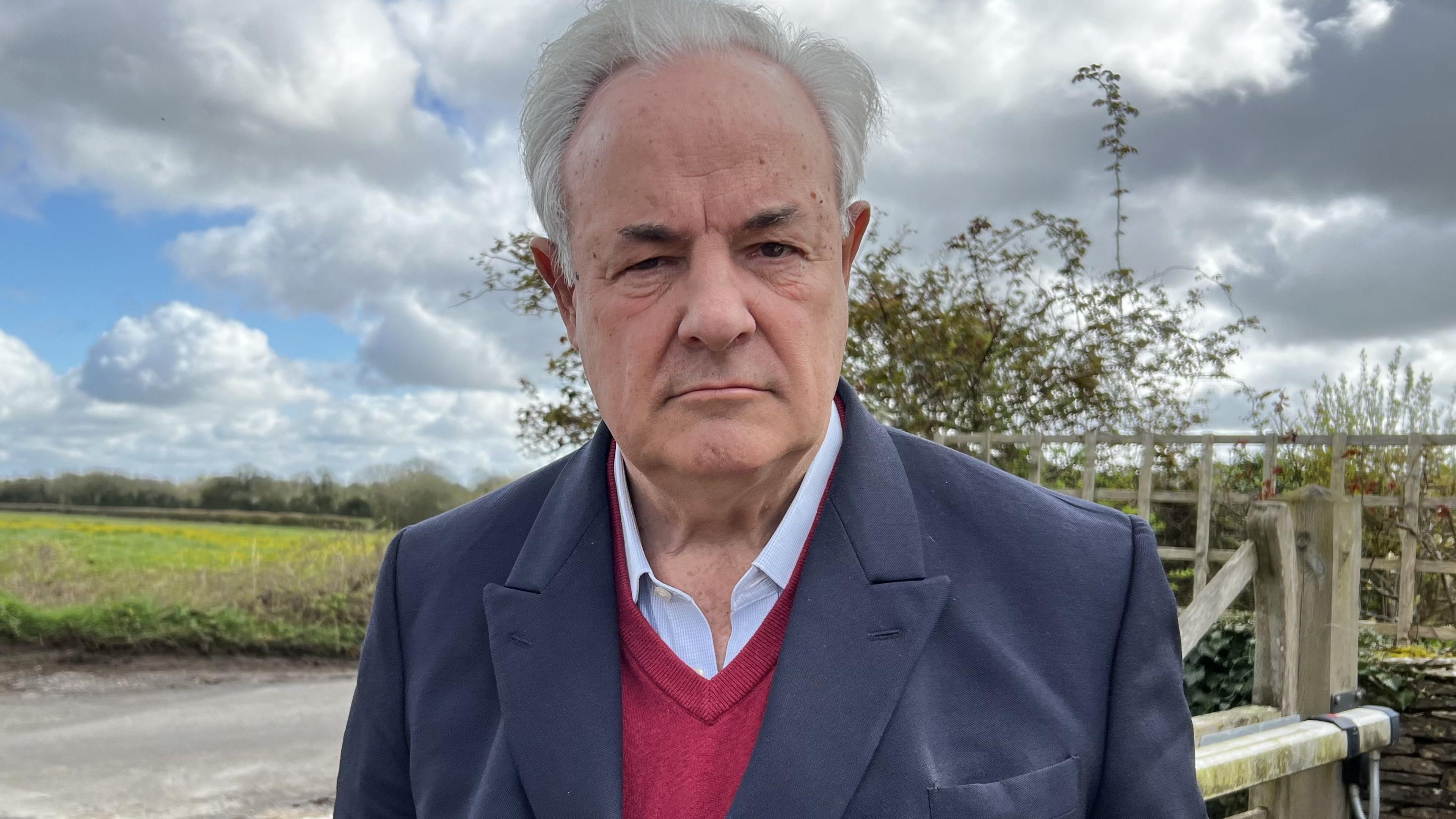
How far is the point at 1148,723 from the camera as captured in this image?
1.44 meters

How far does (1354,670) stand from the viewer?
4234mm

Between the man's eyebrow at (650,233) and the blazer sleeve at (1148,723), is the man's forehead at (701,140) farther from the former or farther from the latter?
the blazer sleeve at (1148,723)

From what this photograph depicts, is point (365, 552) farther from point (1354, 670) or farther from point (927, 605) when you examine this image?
point (927, 605)

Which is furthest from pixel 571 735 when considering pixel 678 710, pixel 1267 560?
pixel 1267 560

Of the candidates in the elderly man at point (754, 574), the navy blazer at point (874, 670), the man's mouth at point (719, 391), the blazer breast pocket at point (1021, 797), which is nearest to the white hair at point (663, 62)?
the elderly man at point (754, 574)

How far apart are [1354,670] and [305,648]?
1046 centimetres

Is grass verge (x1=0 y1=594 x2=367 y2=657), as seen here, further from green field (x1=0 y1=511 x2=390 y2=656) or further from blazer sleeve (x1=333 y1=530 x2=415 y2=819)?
blazer sleeve (x1=333 y1=530 x2=415 y2=819)

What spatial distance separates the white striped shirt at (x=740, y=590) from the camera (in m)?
1.51

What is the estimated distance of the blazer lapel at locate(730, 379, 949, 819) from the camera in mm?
1320

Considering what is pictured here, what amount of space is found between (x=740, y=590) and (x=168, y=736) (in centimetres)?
874

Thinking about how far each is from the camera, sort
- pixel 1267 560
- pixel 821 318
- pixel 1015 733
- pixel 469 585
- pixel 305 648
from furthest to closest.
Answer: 1. pixel 305 648
2. pixel 1267 560
3. pixel 469 585
4. pixel 821 318
5. pixel 1015 733

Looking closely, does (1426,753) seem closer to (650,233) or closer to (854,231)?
(854,231)

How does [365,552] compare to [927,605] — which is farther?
[365,552]

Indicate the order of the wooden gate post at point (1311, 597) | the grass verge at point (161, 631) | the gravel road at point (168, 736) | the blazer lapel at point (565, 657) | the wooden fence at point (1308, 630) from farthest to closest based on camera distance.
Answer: the grass verge at point (161, 631), the gravel road at point (168, 736), the wooden gate post at point (1311, 597), the wooden fence at point (1308, 630), the blazer lapel at point (565, 657)
